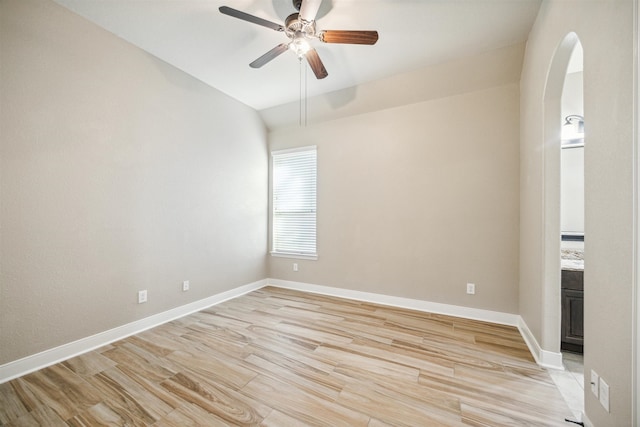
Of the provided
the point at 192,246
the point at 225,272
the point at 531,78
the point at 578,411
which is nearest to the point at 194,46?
the point at 192,246

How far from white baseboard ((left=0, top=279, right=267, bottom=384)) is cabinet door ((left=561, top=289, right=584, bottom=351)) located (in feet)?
12.8

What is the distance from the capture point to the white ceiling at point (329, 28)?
205cm

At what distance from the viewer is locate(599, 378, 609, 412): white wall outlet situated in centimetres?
115

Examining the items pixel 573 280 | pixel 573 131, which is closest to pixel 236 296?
pixel 573 280

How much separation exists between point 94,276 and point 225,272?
1.52 meters

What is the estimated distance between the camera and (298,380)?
1.84 m

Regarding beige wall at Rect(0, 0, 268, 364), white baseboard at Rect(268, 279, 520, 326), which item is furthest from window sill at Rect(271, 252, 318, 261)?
beige wall at Rect(0, 0, 268, 364)

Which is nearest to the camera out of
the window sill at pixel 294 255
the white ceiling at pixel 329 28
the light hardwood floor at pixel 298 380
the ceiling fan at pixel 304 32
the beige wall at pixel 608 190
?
the beige wall at pixel 608 190

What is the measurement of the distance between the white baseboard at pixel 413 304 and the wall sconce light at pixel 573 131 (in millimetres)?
2110

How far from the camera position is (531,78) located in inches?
90.7

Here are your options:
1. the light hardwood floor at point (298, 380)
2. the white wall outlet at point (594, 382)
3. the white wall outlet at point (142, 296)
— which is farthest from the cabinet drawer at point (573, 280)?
the white wall outlet at point (142, 296)

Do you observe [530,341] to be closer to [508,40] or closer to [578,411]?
Result: [578,411]

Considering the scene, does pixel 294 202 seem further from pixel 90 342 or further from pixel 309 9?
pixel 90 342

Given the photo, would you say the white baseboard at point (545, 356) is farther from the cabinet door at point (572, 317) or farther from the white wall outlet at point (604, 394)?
the white wall outlet at point (604, 394)
